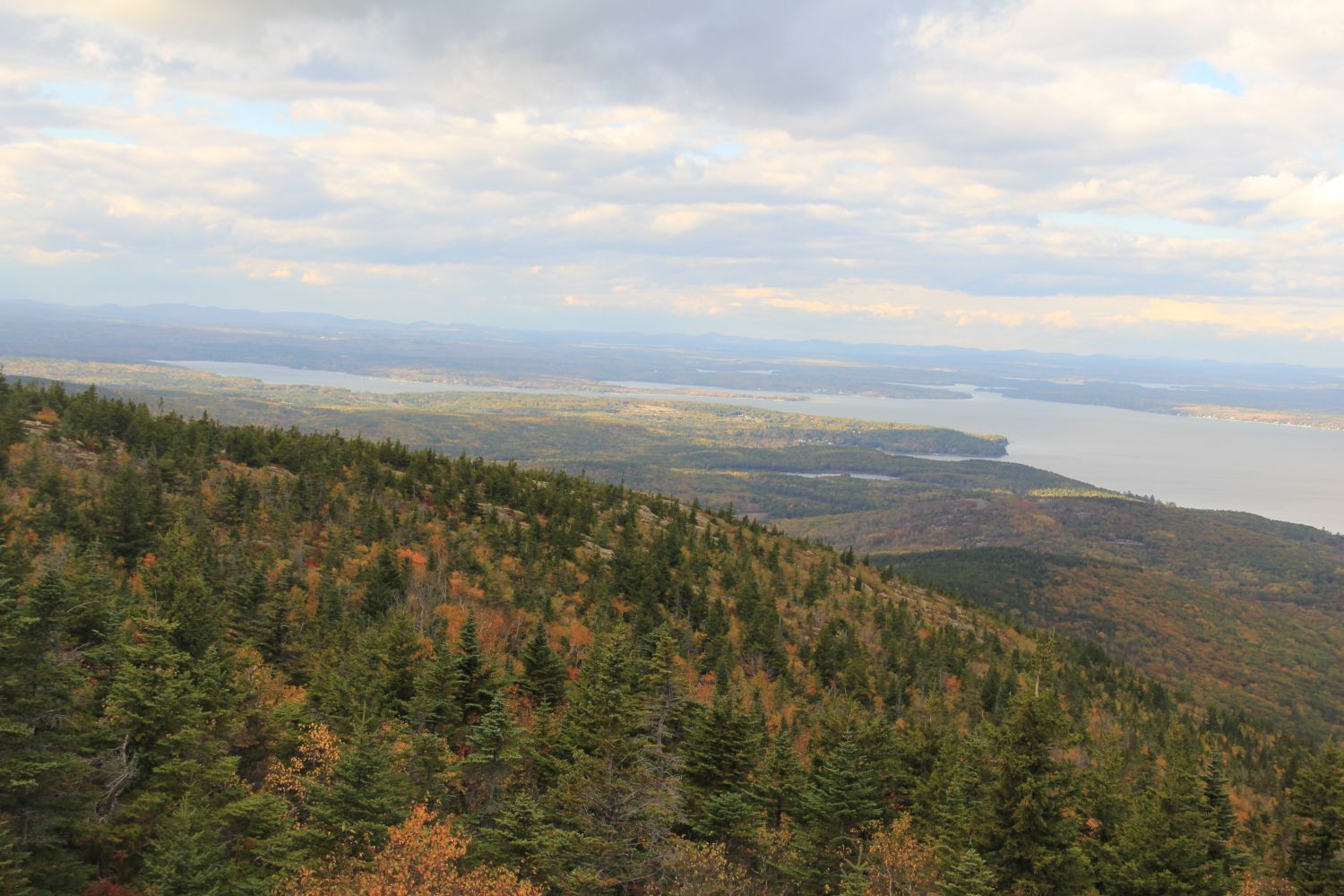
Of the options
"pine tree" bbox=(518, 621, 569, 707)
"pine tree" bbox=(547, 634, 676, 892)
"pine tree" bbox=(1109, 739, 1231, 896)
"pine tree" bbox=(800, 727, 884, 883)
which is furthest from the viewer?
"pine tree" bbox=(518, 621, 569, 707)

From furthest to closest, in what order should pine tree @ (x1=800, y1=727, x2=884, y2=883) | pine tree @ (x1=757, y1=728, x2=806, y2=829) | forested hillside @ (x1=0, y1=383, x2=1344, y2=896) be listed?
pine tree @ (x1=757, y1=728, x2=806, y2=829) < pine tree @ (x1=800, y1=727, x2=884, y2=883) < forested hillside @ (x1=0, y1=383, x2=1344, y2=896)

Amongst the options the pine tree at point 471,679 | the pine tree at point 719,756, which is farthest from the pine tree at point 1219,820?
the pine tree at point 471,679

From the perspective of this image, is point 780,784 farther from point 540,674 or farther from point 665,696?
point 540,674

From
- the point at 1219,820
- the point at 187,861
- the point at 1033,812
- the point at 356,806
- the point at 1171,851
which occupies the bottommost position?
the point at 1219,820

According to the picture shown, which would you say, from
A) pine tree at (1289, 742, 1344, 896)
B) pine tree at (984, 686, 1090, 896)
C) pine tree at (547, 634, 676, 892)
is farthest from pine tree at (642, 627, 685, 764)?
pine tree at (1289, 742, 1344, 896)

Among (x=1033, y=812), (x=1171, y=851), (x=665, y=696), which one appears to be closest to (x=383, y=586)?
(x=665, y=696)

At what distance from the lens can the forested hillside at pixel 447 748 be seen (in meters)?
29.7

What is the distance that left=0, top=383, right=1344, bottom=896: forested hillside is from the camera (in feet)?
97.3

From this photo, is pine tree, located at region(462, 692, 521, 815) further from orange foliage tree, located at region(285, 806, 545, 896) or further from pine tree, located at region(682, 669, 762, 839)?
pine tree, located at region(682, 669, 762, 839)

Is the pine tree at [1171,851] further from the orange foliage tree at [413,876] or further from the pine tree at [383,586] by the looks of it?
the pine tree at [383,586]

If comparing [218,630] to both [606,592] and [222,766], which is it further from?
[606,592]

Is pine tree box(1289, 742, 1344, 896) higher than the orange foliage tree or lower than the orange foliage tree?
lower

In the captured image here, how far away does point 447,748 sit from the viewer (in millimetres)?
41250

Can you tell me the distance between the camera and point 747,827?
41000 mm
